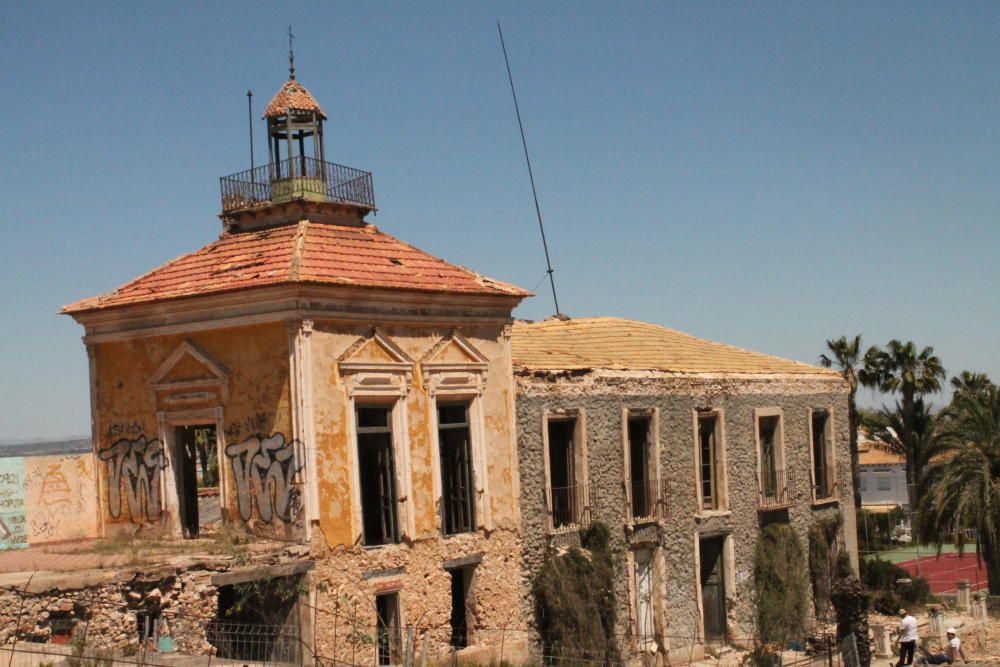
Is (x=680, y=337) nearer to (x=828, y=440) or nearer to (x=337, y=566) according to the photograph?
(x=828, y=440)

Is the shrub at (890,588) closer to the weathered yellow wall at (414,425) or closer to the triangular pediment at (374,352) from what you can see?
the weathered yellow wall at (414,425)

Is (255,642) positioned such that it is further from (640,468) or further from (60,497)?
(640,468)

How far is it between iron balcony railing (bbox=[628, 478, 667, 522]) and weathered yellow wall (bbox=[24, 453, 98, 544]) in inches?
414

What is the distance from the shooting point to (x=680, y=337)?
107 feet

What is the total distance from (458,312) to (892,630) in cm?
1363

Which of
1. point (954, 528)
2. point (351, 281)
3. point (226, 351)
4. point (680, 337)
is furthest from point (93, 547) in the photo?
point (954, 528)

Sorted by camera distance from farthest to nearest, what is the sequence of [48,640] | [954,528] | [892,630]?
[954,528]
[892,630]
[48,640]

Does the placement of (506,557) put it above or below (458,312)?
below

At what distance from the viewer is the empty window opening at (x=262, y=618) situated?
20.0 meters

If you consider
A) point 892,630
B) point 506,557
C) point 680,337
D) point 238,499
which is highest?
point 680,337

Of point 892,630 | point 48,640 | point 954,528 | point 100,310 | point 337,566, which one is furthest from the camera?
point 954,528

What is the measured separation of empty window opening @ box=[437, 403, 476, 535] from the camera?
77.5ft

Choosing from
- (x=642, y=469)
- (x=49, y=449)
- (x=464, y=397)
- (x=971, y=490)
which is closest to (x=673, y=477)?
(x=642, y=469)

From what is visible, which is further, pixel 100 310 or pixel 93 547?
pixel 100 310
